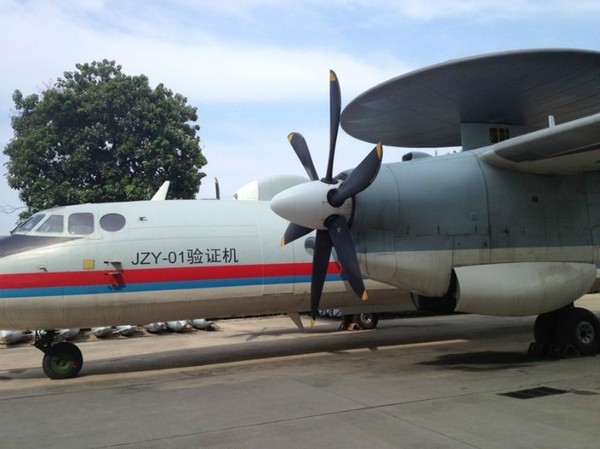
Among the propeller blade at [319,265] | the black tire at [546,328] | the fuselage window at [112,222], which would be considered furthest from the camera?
the fuselage window at [112,222]

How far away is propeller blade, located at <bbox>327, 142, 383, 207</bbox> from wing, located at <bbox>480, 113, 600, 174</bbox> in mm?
2727

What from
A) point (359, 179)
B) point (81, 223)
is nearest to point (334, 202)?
point (359, 179)

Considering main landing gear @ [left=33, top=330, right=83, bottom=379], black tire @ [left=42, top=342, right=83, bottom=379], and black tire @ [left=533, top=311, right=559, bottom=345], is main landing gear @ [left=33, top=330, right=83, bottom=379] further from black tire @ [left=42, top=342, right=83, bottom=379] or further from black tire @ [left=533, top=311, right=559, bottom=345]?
black tire @ [left=533, top=311, right=559, bottom=345]

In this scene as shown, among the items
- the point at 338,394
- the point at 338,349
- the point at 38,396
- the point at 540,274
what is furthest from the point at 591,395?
the point at 38,396

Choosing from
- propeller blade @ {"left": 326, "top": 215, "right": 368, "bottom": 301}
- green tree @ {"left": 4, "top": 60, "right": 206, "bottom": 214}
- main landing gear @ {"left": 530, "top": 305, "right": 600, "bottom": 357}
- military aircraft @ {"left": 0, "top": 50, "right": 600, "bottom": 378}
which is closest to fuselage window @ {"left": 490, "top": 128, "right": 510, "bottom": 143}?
military aircraft @ {"left": 0, "top": 50, "right": 600, "bottom": 378}

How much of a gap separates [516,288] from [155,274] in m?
7.05

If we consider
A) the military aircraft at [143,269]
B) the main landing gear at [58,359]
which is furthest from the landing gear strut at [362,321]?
the main landing gear at [58,359]

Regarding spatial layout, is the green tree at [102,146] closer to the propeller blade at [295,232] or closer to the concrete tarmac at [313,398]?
the concrete tarmac at [313,398]

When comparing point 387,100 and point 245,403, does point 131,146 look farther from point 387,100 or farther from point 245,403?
point 245,403

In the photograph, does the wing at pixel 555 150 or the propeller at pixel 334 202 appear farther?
the propeller at pixel 334 202

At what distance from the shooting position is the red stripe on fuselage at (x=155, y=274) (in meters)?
10.6

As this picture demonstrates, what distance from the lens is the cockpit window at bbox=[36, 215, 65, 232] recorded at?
37.0 ft

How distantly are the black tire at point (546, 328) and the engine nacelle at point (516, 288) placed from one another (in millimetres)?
816

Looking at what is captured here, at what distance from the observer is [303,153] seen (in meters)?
11.2
